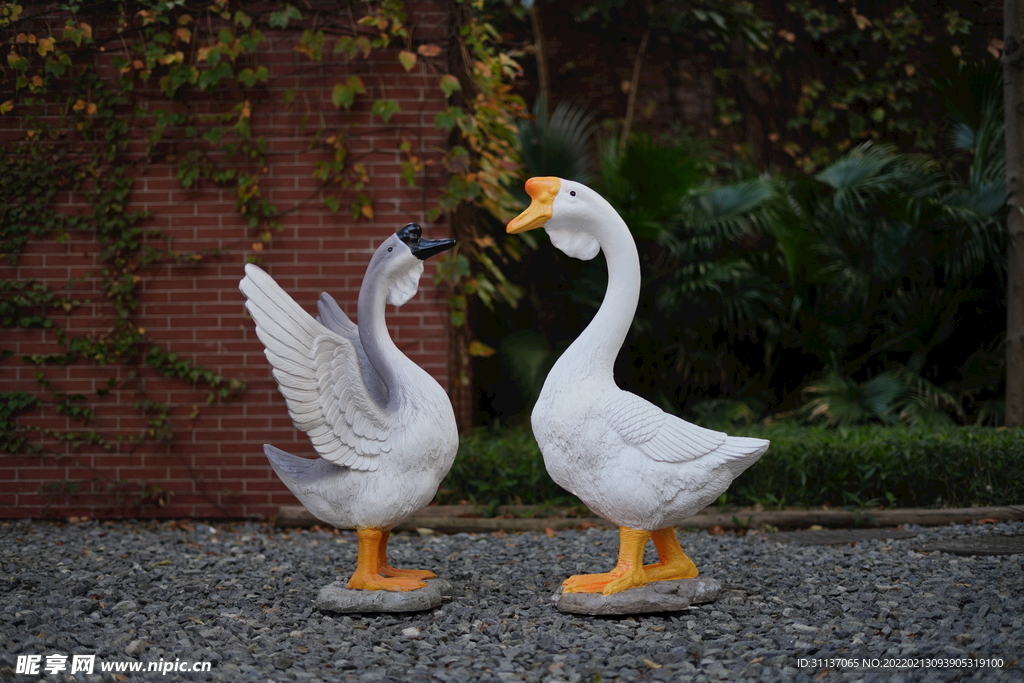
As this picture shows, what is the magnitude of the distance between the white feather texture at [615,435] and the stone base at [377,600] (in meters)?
0.68

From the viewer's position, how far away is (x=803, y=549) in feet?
13.5

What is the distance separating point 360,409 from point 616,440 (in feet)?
3.26

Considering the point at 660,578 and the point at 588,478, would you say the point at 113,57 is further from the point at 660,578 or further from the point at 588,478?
the point at 660,578

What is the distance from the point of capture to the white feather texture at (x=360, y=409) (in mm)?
3072

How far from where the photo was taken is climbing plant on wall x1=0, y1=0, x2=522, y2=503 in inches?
200

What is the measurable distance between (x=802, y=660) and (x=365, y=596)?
1.57m

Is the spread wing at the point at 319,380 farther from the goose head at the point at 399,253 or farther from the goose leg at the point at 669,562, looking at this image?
the goose leg at the point at 669,562

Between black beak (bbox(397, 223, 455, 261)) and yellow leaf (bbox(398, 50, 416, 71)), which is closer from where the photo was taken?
black beak (bbox(397, 223, 455, 261))

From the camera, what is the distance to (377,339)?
3.29m

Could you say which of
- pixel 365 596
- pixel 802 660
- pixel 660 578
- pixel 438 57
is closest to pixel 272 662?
pixel 365 596

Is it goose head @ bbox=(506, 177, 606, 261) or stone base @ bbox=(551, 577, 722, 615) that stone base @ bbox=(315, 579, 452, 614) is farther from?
goose head @ bbox=(506, 177, 606, 261)

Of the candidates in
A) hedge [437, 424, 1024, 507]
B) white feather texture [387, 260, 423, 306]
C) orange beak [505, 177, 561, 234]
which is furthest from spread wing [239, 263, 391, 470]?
hedge [437, 424, 1024, 507]

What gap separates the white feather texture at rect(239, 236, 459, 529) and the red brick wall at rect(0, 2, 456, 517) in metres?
1.87

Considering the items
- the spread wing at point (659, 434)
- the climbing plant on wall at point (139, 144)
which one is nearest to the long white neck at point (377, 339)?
the spread wing at point (659, 434)
